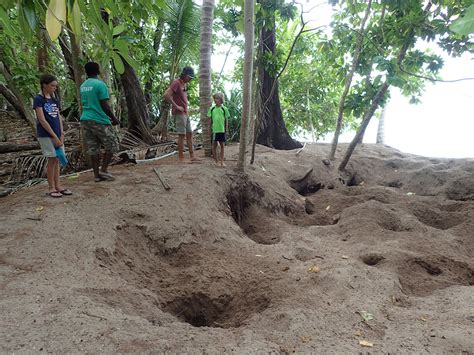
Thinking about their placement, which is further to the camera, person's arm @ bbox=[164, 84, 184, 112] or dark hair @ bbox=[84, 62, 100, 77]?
person's arm @ bbox=[164, 84, 184, 112]

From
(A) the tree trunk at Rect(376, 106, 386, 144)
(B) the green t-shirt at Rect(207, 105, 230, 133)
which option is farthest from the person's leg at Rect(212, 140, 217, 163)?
(A) the tree trunk at Rect(376, 106, 386, 144)

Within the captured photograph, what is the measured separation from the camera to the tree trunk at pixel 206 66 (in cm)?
570

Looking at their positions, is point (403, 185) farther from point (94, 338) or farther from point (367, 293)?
point (94, 338)

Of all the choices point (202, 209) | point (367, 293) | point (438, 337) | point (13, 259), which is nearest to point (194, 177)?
point (202, 209)

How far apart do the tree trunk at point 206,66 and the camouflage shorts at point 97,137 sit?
206cm

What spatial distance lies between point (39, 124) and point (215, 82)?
11124 mm

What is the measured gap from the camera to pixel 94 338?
1.92 m

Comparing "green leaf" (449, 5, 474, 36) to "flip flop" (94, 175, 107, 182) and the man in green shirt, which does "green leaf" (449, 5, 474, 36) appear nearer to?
the man in green shirt

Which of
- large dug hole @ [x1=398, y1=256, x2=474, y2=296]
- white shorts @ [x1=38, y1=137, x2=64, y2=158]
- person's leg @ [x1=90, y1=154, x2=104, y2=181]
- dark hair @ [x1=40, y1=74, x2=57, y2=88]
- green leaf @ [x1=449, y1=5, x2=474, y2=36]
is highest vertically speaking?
dark hair @ [x1=40, y1=74, x2=57, y2=88]

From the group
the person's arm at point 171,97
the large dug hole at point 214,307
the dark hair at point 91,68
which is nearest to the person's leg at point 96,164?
the dark hair at point 91,68

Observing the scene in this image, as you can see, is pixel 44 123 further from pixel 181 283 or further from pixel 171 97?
pixel 181 283

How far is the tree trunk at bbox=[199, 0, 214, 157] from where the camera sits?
5703 mm

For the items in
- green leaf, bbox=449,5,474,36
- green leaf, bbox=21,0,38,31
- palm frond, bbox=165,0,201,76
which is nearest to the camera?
green leaf, bbox=449,5,474,36

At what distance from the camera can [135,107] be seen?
7543 mm
